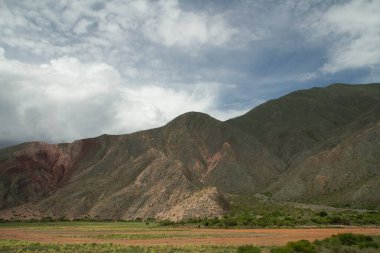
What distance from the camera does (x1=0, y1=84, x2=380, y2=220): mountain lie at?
351 feet

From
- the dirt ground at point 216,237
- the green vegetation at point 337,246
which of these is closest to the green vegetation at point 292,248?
the green vegetation at point 337,246

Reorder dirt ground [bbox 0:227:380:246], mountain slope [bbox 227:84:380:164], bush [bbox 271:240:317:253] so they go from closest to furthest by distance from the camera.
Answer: bush [bbox 271:240:317:253] < dirt ground [bbox 0:227:380:246] < mountain slope [bbox 227:84:380:164]

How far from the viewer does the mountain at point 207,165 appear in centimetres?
10706

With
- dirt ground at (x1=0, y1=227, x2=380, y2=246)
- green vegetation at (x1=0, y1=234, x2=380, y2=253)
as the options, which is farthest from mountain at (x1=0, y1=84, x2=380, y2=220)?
green vegetation at (x1=0, y1=234, x2=380, y2=253)

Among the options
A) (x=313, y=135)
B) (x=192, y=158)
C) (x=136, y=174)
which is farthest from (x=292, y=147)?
(x=136, y=174)

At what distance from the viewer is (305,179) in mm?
116562

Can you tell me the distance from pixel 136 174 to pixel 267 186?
38329 mm

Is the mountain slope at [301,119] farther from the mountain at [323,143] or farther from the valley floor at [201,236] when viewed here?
the valley floor at [201,236]

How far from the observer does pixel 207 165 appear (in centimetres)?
14288

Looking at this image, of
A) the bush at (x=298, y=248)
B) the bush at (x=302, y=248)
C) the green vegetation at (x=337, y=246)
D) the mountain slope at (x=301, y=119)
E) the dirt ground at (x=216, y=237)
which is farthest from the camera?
the mountain slope at (x=301, y=119)

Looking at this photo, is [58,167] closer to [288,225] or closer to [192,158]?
[192,158]

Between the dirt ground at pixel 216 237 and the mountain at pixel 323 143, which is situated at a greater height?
the mountain at pixel 323 143

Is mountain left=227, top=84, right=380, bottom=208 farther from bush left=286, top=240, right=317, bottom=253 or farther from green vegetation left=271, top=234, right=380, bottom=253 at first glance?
bush left=286, top=240, right=317, bottom=253

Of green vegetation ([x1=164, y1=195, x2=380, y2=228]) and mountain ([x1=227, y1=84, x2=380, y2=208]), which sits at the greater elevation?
mountain ([x1=227, y1=84, x2=380, y2=208])
